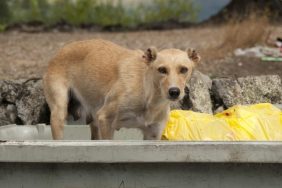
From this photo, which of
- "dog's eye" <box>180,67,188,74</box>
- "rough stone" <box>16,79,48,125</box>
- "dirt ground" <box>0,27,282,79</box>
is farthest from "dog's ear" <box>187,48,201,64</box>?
"dirt ground" <box>0,27,282,79</box>

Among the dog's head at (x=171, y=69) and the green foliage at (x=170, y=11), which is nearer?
the dog's head at (x=171, y=69)

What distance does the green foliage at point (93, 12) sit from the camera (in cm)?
1888

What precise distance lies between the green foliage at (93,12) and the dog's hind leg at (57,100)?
1119 centimetres

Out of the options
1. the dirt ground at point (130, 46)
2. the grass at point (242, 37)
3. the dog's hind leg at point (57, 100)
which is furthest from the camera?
the grass at point (242, 37)

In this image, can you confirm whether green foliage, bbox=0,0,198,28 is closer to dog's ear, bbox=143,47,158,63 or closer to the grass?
the grass

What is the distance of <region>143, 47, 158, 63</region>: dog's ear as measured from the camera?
6.27 m

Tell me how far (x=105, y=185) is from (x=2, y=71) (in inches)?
261

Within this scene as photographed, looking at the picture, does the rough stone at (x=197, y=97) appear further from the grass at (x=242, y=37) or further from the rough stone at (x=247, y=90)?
the grass at (x=242, y=37)

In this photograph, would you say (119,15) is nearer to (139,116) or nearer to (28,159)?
(139,116)

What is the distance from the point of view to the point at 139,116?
6.52 meters

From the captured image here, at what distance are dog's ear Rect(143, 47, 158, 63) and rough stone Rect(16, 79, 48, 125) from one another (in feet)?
7.97

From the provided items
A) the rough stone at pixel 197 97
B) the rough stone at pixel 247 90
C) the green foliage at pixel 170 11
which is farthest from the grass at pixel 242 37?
the green foliage at pixel 170 11

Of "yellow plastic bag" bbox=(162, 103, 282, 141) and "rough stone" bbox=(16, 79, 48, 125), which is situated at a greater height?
"yellow plastic bag" bbox=(162, 103, 282, 141)

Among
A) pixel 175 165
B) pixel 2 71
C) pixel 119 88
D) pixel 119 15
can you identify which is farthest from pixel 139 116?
pixel 119 15
